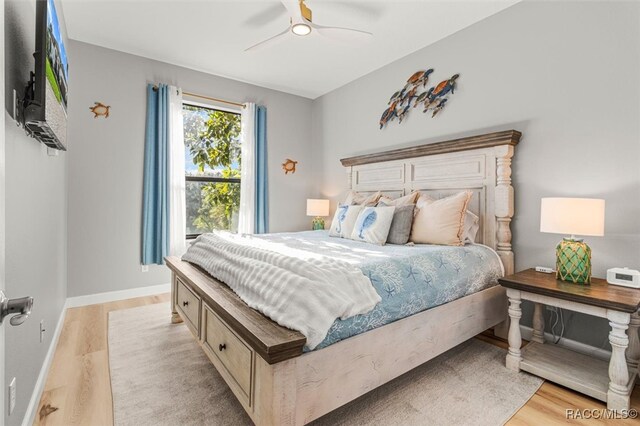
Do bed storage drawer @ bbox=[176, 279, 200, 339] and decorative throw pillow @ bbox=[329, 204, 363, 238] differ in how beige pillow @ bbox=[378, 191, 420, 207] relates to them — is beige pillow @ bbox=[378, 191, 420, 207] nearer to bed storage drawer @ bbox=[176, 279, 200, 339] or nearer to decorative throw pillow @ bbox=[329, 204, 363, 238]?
decorative throw pillow @ bbox=[329, 204, 363, 238]

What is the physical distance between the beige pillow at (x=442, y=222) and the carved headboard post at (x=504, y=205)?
0.79ft

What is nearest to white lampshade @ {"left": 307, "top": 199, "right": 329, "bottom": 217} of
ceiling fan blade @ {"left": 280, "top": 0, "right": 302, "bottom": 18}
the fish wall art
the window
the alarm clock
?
the window

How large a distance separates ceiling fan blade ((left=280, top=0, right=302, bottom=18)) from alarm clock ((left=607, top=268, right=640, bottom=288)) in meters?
2.68

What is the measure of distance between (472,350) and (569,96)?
202cm

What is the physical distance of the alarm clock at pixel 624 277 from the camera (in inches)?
74.9

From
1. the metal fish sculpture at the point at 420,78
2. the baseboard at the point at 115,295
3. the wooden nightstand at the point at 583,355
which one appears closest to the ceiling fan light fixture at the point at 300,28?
the metal fish sculpture at the point at 420,78

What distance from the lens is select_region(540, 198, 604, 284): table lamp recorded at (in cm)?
196

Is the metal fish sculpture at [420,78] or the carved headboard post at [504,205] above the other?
the metal fish sculpture at [420,78]

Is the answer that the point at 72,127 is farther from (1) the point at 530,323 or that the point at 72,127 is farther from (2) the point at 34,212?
(1) the point at 530,323

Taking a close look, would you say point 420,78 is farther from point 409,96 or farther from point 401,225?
point 401,225

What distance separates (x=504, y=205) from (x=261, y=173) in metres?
2.98

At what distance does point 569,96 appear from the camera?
7.77 feet

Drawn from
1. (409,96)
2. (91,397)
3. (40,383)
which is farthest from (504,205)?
(40,383)

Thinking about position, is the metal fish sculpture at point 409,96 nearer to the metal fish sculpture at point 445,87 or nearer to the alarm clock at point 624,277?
the metal fish sculpture at point 445,87
